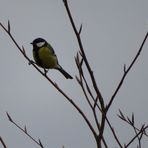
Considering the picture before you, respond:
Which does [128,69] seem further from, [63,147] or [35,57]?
[35,57]

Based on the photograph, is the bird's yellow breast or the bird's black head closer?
the bird's yellow breast

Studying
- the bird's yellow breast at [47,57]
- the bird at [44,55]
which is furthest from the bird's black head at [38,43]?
the bird's yellow breast at [47,57]

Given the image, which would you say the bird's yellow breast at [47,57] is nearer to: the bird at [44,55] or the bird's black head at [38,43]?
the bird at [44,55]

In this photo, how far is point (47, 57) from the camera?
967 cm

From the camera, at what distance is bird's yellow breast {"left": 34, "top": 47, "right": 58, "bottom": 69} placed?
378 inches

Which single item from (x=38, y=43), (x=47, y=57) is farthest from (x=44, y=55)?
(x=38, y=43)

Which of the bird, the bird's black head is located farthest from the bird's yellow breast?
the bird's black head

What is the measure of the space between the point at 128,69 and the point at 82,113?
0.48 metres

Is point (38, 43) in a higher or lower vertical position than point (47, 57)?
higher

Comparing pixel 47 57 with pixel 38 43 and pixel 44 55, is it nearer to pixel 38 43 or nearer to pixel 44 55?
pixel 44 55

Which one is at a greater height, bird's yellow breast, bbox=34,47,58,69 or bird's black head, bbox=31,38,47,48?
bird's black head, bbox=31,38,47,48

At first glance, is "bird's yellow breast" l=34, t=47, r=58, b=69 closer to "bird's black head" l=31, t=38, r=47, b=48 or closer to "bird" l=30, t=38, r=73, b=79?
"bird" l=30, t=38, r=73, b=79

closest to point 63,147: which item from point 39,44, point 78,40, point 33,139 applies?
point 33,139

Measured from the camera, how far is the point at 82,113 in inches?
119
